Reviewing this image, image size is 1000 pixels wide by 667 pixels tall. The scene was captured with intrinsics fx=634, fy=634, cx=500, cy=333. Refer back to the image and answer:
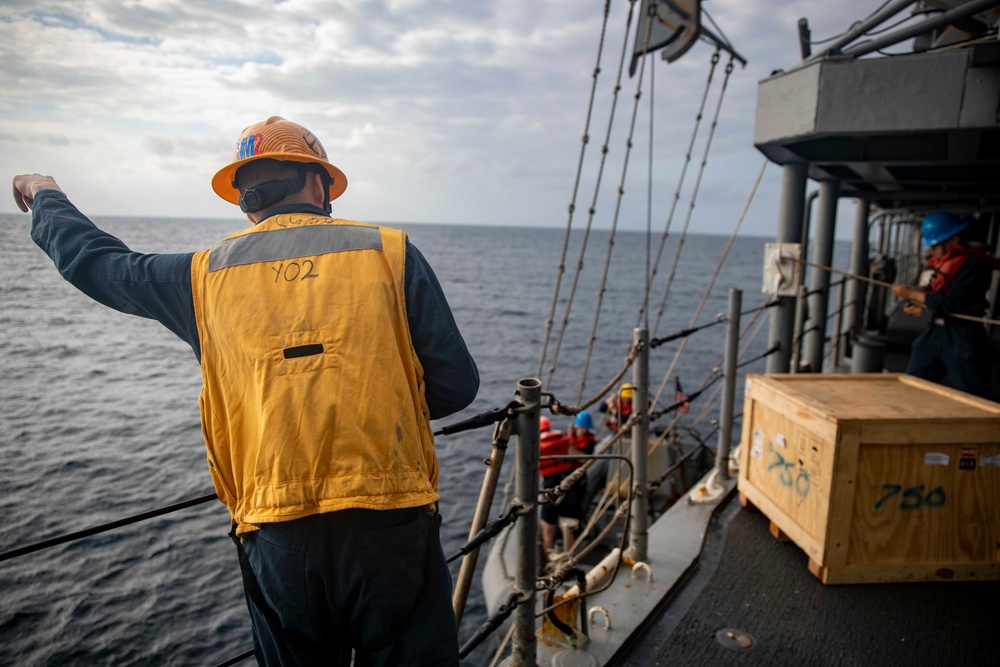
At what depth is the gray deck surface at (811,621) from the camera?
9.10 feet

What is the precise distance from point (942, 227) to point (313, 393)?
5100 mm

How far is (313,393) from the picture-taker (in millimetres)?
1484

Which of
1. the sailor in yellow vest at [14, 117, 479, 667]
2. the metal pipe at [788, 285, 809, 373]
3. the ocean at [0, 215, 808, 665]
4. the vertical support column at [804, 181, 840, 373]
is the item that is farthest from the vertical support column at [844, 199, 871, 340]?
the sailor in yellow vest at [14, 117, 479, 667]

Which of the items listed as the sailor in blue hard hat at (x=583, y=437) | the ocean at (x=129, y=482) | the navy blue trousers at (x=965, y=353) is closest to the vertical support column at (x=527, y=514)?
the navy blue trousers at (x=965, y=353)

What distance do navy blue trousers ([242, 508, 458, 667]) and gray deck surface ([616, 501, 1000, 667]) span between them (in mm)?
1525

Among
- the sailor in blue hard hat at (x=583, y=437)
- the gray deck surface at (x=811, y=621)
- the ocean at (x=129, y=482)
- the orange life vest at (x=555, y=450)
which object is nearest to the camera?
the gray deck surface at (x=811, y=621)

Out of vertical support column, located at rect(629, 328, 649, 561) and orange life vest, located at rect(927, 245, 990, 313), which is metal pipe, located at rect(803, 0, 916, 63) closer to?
orange life vest, located at rect(927, 245, 990, 313)

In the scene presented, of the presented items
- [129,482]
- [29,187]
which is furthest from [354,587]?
[129,482]

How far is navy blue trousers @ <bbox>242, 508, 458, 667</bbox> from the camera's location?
1.52 m

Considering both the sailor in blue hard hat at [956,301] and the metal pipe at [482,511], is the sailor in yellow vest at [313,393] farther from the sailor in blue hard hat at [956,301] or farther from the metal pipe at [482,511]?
the sailor in blue hard hat at [956,301]

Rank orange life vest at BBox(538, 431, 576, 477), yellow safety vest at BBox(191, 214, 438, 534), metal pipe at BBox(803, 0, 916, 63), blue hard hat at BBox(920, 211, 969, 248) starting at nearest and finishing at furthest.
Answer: yellow safety vest at BBox(191, 214, 438, 534)
metal pipe at BBox(803, 0, 916, 63)
blue hard hat at BBox(920, 211, 969, 248)
orange life vest at BBox(538, 431, 576, 477)

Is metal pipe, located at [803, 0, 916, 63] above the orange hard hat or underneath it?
above

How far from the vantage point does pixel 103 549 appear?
11781 mm

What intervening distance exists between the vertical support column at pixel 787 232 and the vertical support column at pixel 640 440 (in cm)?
214
